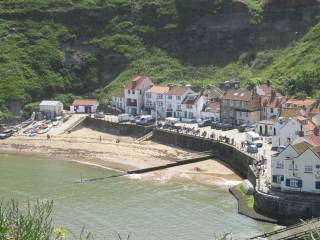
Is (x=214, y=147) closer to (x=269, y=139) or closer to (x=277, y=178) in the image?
(x=269, y=139)

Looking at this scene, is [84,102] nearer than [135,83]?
No

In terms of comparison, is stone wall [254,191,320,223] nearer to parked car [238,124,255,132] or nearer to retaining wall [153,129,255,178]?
retaining wall [153,129,255,178]

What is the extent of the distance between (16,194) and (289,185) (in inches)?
904

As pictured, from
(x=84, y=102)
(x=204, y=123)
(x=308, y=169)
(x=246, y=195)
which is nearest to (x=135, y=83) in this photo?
(x=84, y=102)

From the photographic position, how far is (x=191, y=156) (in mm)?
65688

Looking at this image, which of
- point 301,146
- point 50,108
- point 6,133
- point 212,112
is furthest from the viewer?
point 50,108

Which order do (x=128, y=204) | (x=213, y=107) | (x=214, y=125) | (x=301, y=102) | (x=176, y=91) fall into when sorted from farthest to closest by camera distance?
(x=176, y=91)
(x=213, y=107)
(x=214, y=125)
(x=301, y=102)
(x=128, y=204)

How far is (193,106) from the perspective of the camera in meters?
79.0

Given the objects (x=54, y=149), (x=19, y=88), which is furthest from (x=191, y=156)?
(x=19, y=88)

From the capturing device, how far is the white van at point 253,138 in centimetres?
6234

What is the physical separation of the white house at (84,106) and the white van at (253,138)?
31.1 metres

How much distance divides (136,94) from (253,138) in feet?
85.8

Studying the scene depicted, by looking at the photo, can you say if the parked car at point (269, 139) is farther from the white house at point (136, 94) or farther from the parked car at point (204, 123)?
the white house at point (136, 94)

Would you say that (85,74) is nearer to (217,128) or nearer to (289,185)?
(217,128)
